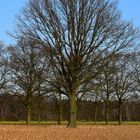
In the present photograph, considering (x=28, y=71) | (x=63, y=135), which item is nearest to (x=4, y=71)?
(x=28, y=71)

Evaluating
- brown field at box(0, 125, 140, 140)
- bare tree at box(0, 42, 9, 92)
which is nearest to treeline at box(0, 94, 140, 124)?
bare tree at box(0, 42, 9, 92)

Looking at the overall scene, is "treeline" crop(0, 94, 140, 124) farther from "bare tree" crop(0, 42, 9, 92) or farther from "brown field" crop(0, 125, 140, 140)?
"brown field" crop(0, 125, 140, 140)

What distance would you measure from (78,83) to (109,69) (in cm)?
349

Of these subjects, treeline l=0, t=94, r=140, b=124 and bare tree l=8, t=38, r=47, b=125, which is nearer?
bare tree l=8, t=38, r=47, b=125

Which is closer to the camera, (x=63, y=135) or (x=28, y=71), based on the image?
(x=63, y=135)

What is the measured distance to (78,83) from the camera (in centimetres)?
3697

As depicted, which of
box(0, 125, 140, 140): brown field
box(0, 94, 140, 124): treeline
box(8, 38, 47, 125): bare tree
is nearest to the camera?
box(0, 125, 140, 140): brown field

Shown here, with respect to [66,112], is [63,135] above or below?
below

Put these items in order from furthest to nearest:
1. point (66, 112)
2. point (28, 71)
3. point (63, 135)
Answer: point (66, 112)
point (28, 71)
point (63, 135)

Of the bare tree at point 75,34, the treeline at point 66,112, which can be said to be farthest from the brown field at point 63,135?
the treeline at point 66,112

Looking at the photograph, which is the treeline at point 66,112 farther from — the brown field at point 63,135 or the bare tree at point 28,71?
the brown field at point 63,135

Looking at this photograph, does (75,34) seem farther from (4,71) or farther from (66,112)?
(66,112)

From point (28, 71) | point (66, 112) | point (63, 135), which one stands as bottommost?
point (63, 135)

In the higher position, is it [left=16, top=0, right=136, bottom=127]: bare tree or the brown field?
[left=16, top=0, right=136, bottom=127]: bare tree
